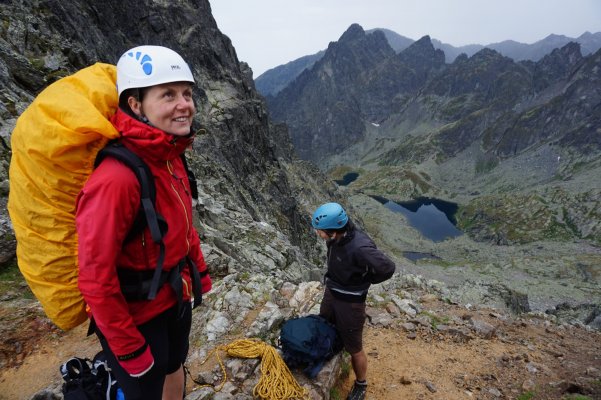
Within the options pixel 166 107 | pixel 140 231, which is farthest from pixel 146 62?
pixel 140 231

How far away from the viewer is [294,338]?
24.3ft

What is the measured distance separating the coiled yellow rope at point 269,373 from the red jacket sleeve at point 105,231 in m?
4.48

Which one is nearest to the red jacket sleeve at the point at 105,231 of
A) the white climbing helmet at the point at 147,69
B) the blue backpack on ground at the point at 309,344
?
the white climbing helmet at the point at 147,69

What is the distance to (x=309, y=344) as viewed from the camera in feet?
24.0

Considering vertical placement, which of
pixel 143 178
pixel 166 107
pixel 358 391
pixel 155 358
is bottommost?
pixel 358 391

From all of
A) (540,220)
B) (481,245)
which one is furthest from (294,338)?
(540,220)

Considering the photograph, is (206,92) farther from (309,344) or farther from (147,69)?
(147,69)

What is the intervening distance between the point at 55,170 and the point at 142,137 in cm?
78

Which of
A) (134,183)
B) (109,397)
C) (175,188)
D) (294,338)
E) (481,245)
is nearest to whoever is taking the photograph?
(134,183)

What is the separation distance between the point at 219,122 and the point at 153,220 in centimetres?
5922

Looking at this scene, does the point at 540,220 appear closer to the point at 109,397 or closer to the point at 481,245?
the point at 481,245

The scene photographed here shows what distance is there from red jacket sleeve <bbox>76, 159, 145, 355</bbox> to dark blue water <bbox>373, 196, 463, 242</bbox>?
5923 inches

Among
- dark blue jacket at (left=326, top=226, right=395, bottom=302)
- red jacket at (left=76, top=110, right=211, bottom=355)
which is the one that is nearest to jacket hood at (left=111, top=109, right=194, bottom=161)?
red jacket at (left=76, top=110, right=211, bottom=355)

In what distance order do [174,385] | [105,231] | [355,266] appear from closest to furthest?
1. [105,231]
2. [174,385]
3. [355,266]
